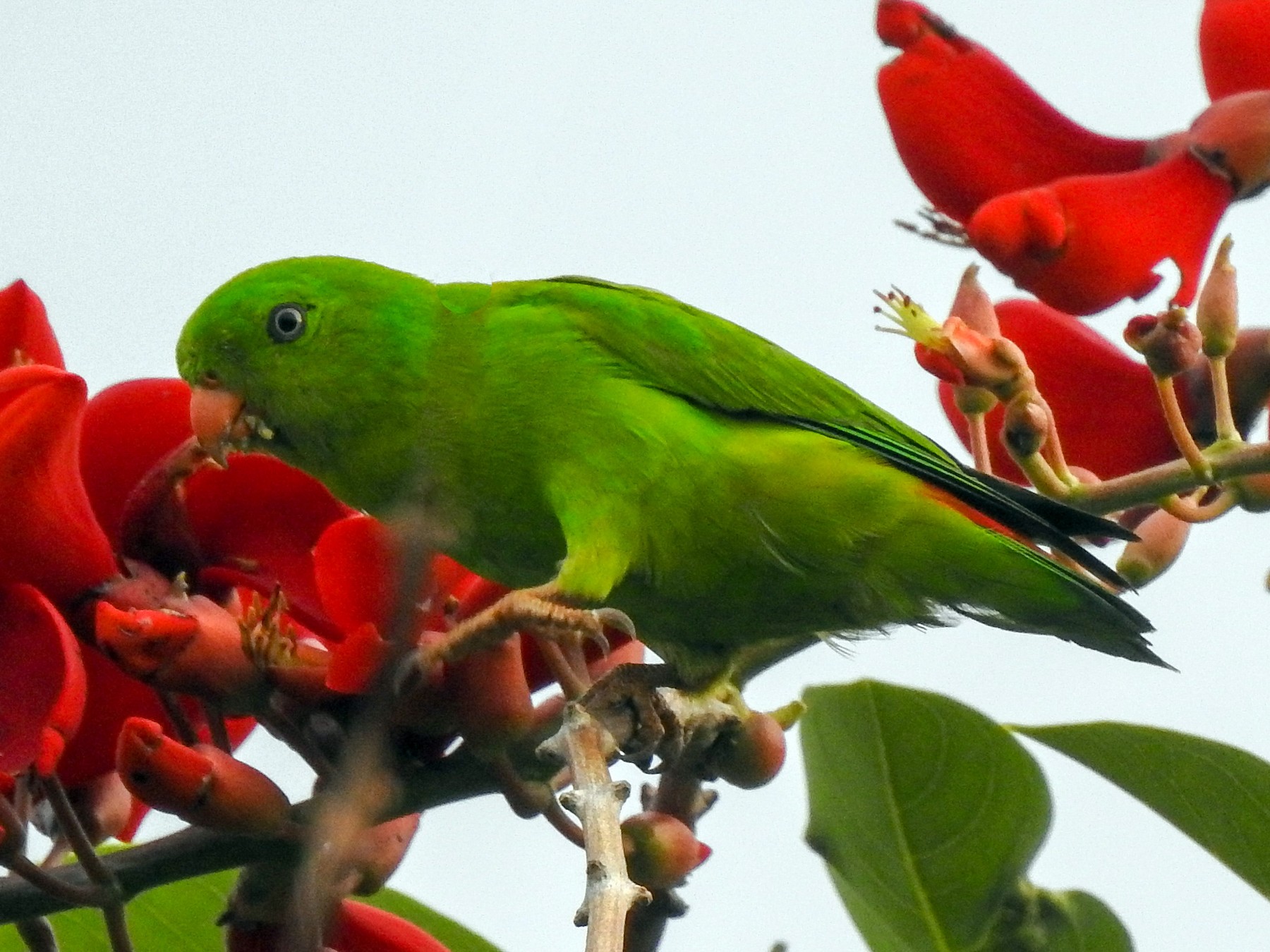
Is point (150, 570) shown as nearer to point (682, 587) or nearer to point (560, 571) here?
point (560, 571)

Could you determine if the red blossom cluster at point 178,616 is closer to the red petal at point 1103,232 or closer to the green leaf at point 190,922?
the green leaf at point 190,922

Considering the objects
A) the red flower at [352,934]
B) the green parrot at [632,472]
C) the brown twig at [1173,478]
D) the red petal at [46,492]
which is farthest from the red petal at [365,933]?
the brown twig at [1173,478]

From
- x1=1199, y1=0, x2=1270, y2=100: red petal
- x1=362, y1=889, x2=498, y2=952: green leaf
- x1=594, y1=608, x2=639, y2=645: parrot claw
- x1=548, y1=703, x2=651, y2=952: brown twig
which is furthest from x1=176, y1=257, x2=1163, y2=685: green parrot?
x1=548, y1=703, x2=651, y2=952: brown twig

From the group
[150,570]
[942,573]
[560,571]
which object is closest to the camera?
[150,570]

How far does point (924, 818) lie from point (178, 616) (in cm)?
99

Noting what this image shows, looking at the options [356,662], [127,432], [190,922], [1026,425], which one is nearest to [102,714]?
[127,432]

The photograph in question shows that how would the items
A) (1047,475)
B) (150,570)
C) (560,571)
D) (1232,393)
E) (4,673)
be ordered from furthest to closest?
(560,571) < (1232,393) < (1047,475) < (150,570) < (4,673)

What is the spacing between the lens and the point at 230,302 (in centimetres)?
207

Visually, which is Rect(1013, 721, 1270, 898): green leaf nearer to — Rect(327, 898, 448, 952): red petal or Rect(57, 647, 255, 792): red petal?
Rect(327, 898, 448, 952): red petal

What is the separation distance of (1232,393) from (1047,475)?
27 cm

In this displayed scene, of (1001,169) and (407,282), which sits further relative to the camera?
(407,282)

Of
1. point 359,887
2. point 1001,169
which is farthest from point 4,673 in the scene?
point 1001,169

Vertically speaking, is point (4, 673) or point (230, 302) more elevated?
point (230, 302)

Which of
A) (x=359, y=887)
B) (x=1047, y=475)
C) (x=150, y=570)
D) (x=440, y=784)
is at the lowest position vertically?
(x=359, y=887)
